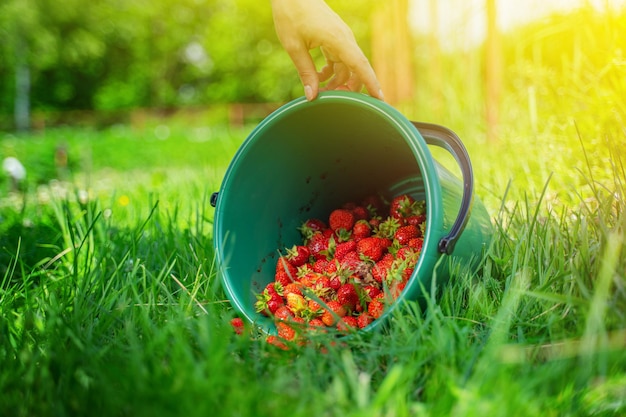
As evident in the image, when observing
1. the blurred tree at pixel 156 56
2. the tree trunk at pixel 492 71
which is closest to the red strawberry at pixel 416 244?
the tree trunk at pixel 492 71

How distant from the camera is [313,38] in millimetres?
1794

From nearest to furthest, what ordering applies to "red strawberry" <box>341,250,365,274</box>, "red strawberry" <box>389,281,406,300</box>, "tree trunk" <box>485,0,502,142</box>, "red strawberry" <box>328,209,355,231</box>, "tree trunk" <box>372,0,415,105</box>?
"red strawberry" <box>389,281,406,300</box>
"red strawberry" <box>341,250,365,274</box>
"red strawberry" <box>328,209,355,231</box>
"tree trunk" <box>485,0,502,142</box>
"tree trunk" <box>372,0,415,105</box>

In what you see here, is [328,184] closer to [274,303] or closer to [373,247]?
[373,247]

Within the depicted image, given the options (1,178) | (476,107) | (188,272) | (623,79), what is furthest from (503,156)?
(1,178)

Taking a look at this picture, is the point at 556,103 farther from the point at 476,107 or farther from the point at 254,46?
the point at 254,46

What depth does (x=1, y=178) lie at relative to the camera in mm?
4660

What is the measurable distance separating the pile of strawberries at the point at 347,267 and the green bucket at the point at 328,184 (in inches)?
2.4

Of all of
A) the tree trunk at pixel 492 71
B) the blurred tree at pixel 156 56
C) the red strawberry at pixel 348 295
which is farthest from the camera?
the blurred tree at pixel 156 56

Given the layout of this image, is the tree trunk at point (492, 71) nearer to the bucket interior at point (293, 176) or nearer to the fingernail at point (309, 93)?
the bucket interior at point (293, 176)

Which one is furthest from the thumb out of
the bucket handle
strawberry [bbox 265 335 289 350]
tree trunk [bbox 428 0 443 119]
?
tree trunk [bbox 428 0 443 119]

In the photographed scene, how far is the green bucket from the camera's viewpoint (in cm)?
153

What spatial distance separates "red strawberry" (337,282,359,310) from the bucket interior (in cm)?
21

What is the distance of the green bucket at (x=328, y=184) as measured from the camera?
60.4 inches

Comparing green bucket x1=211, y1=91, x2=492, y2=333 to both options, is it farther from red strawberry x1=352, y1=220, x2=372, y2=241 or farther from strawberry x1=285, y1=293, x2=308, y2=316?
red strawberry x1=352, y1=220, x2=372, y2=241
